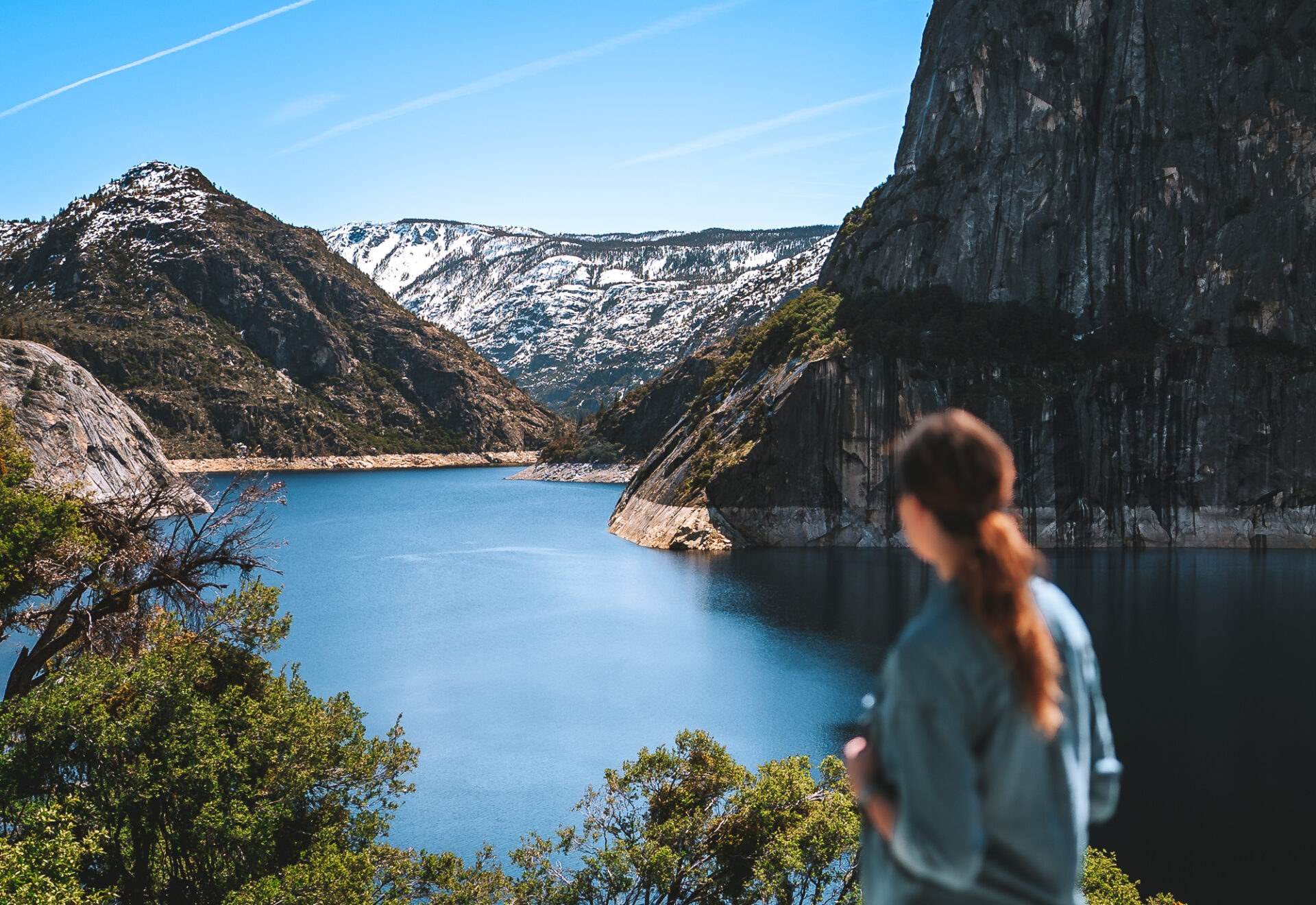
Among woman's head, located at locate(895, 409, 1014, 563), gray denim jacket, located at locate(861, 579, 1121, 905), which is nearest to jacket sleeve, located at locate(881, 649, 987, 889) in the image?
gray denim jacket, located at locate(861, 579, 1121, 905)

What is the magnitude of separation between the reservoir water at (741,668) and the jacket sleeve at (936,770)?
2604cm

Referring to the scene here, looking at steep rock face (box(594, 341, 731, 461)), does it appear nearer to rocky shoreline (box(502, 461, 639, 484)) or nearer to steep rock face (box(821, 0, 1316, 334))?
rocky shoreline (box(502, 461, 639, 484))

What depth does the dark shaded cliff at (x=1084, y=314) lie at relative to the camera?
89.4 meters

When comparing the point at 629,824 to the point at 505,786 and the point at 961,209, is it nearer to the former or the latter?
the point at 505,786

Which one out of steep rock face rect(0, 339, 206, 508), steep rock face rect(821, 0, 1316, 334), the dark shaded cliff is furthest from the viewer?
steep rock face rect(0, 339, 206, 508)

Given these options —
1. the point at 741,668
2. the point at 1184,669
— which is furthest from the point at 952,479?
the point at 1184,669

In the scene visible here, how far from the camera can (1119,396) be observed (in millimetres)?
93000

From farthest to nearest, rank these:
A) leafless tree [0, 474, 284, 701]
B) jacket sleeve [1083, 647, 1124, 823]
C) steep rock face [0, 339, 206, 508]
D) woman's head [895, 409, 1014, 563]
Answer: steep rock face [0, 339, 206, 508] < leafless tree [0, 474, 284, 701] < jacket sleeve [1083, 647, 1124, 823] < woman's head [895, 409, 1014, 563]

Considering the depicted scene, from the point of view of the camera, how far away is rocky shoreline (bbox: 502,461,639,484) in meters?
174

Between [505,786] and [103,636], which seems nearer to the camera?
[103,636]

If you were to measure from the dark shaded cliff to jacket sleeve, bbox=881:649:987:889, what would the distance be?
85.1m

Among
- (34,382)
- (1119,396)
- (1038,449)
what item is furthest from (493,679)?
(34,382)

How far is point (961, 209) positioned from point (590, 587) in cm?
5994

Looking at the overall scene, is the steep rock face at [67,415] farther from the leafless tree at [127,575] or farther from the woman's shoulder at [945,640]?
the woman's shoulder at [945,640]
